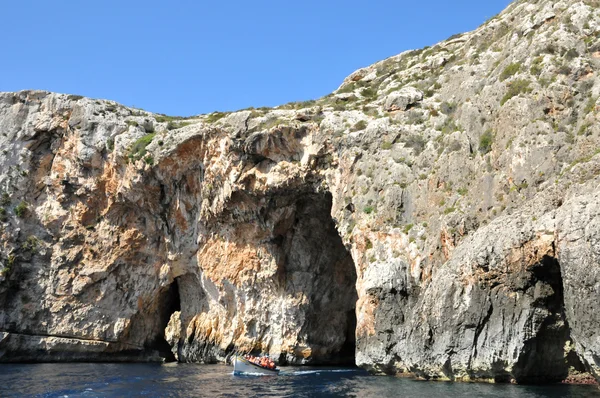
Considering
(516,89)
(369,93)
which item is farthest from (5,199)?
(516,89)

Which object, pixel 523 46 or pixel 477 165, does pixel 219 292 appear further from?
pixel 523 46

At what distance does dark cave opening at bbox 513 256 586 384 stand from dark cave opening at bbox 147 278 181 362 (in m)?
35.7

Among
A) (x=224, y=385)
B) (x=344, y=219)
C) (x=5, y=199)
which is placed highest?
(x=5, y=199)

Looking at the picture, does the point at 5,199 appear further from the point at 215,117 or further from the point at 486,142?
the point at 486,142

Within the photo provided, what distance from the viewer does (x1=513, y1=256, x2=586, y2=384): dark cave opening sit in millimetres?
27266

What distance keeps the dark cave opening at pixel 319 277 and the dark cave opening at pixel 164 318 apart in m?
12.9

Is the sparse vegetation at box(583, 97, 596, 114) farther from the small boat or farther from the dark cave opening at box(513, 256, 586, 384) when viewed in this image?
the small boat

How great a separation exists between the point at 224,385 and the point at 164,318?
83.2 ft

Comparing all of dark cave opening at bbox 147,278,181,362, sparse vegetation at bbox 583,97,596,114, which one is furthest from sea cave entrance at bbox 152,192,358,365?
sparse vegetation at bbox 583,97,596,114

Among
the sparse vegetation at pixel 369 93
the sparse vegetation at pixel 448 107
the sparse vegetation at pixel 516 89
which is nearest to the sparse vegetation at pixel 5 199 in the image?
the sparse vegetation at pixel 369 93

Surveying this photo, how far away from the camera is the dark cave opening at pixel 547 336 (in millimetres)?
27266

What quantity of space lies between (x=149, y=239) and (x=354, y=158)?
22.0 metres

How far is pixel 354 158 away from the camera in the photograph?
140 ft

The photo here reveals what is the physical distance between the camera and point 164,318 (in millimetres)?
57750
